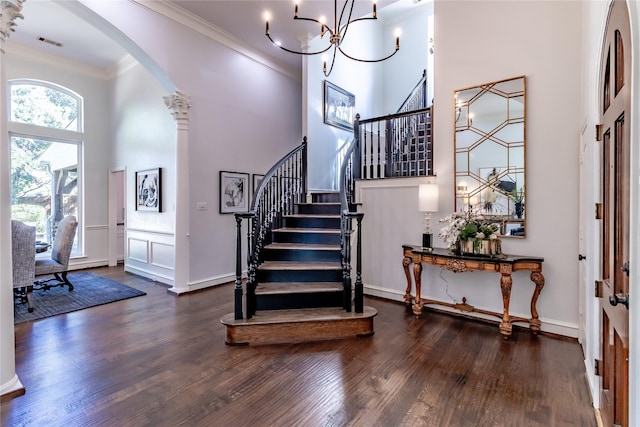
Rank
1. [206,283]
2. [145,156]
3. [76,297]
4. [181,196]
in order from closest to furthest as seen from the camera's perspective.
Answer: [76,297] < [181,196] < [206,283] < [145,156]

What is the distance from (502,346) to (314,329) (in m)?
1.79

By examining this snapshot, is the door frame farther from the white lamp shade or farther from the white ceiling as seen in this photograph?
the white lamp shade

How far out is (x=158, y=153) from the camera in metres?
5.46

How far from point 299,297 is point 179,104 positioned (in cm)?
337

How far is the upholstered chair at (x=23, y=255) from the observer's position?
3.75 m

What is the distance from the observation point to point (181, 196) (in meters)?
4.70

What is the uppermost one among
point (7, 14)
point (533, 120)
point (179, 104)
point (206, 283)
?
point (179, 104)

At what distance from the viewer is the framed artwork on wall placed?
5.37m

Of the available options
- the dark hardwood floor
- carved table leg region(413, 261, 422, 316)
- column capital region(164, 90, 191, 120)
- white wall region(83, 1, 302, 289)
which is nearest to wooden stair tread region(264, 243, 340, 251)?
carved table leg region(413, 261, 422, 316)

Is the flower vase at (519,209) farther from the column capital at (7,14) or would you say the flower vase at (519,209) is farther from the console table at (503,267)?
the column capital at (7,14)

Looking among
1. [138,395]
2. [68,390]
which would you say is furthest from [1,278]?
[138,395]

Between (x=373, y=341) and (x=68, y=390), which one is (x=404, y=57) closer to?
(x=373, y=341)

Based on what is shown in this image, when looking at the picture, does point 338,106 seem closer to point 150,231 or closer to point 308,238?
point 308,238

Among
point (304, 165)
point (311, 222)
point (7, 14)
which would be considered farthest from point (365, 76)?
point (7, 14)
